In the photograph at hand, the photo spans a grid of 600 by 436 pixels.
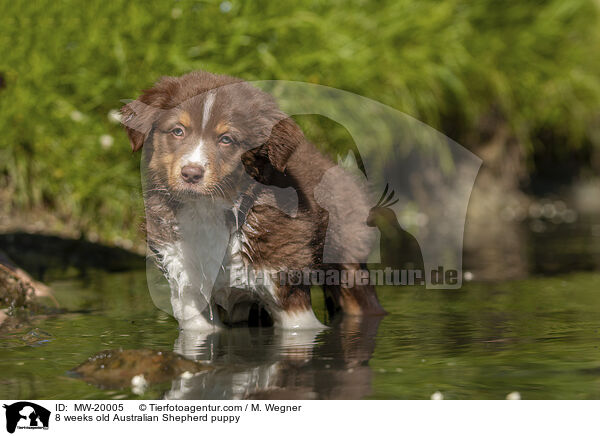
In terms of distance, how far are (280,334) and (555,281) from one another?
11.3ft

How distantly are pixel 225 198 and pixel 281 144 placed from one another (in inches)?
17.7

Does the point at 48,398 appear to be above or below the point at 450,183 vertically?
below

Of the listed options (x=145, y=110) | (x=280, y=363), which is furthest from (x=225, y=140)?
(x=280, y=363)

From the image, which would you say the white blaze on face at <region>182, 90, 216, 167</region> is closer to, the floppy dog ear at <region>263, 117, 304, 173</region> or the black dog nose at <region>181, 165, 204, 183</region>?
the black dog nose at <region>181, 165, 204, 183</region>

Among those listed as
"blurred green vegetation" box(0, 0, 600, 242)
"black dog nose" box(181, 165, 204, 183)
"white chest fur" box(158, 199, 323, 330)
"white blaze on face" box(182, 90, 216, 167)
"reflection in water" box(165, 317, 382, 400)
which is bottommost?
"reflection in water" box(165, 317, 382, 400)

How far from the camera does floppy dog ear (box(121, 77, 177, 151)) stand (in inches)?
207

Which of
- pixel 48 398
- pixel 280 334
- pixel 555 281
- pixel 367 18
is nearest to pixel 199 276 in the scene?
pixel 280 334

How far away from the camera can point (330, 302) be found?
6.59m

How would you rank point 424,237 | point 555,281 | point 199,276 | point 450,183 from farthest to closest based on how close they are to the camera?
point 450,183 < point 424,237 < point 555,281 < point 199,276

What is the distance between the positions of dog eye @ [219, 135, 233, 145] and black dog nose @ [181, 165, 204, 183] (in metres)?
0.27

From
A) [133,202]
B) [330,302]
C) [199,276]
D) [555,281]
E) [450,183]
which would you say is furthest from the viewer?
[450,183]

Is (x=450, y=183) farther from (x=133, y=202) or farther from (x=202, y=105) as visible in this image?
(x=202, y=105)

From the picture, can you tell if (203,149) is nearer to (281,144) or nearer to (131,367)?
(281,144)
